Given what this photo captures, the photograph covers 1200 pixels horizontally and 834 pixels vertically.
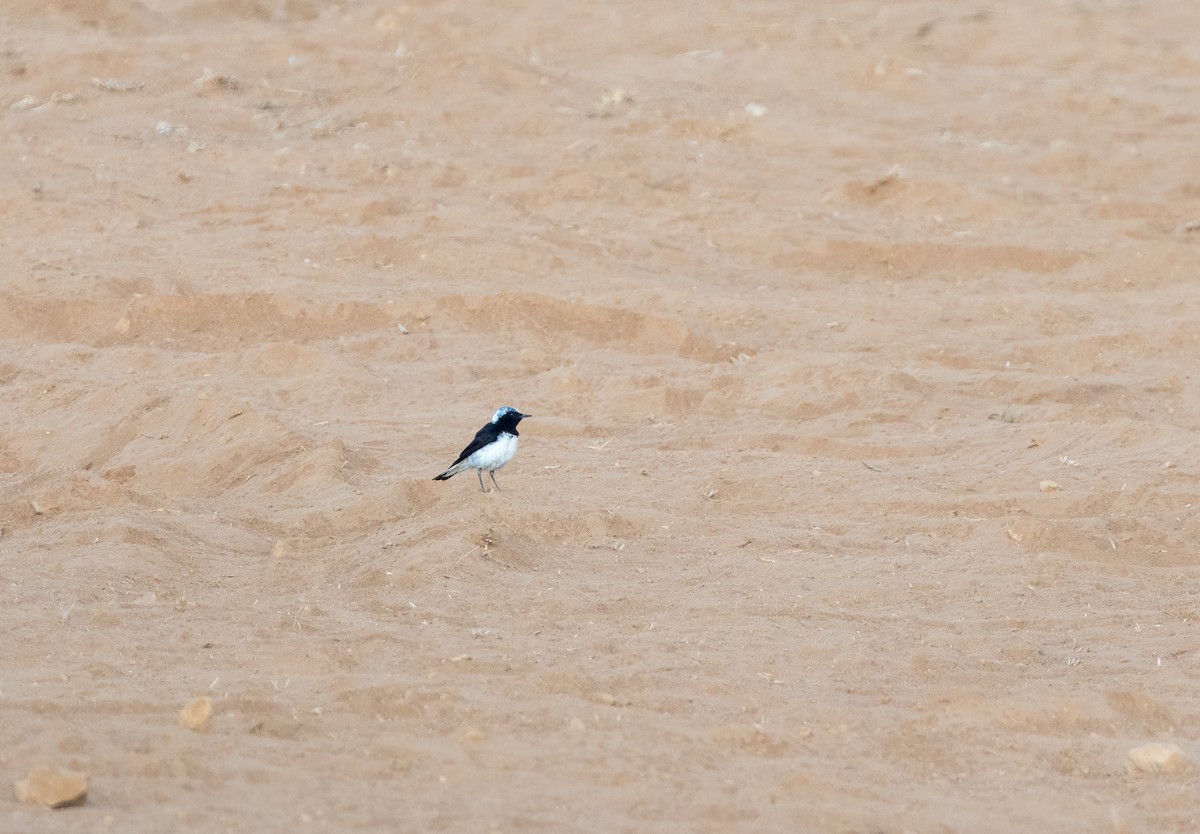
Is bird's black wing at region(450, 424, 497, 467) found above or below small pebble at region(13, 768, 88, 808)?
below

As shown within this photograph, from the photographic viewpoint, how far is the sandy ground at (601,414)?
13.7 feet

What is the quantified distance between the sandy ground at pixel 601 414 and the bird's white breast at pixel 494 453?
0.19 m

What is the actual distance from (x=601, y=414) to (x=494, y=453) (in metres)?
1.57

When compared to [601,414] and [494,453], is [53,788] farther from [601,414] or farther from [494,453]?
[601,414]

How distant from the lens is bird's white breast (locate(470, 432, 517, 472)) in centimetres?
665

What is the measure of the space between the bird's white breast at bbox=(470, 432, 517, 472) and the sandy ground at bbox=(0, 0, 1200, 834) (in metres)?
0.19

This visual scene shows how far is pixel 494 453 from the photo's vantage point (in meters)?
6.67

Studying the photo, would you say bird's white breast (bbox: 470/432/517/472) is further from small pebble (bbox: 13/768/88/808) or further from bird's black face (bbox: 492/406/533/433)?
small pebble (bbox: 13/768/88/808)

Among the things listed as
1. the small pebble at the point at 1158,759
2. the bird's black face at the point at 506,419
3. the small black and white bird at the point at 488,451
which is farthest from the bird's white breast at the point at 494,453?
the small pebble at the point at 1158,759

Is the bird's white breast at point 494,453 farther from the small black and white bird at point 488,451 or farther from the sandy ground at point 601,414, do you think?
the sandy ground at point 601,414

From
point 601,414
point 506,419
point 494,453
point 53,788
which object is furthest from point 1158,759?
point 601,414

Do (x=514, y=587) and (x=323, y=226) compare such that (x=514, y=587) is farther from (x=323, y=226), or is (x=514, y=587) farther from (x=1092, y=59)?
(x=1092, y=59)

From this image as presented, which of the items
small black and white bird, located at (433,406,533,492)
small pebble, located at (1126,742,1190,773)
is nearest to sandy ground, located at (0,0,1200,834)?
small pebble, located at (1126,742,1190,773)

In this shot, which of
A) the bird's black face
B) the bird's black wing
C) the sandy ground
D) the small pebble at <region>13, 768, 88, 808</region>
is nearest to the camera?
the small pebble at <region>13, 768, 88, 808</region>
